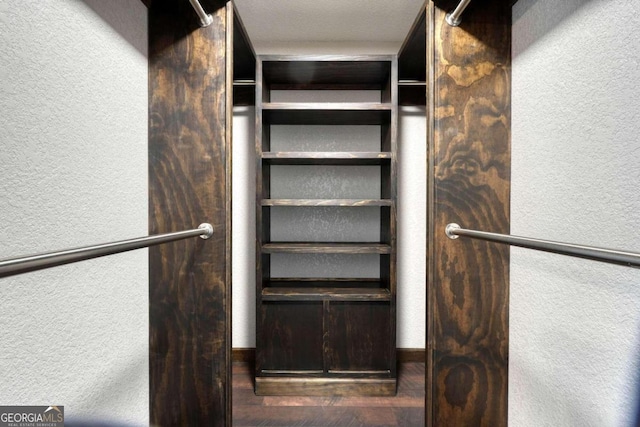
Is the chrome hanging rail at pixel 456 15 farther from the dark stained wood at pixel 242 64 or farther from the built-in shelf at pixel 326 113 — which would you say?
the dark stained wood at pixel 242 64

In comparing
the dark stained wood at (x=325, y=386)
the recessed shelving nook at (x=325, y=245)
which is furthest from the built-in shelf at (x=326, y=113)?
the dark stained wood at (x=325, y=386)

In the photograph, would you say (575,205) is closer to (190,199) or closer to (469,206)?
(469,206)

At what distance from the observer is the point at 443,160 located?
978mm

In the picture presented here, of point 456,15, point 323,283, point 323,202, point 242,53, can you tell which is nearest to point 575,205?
point 456,15

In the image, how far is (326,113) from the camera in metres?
1.46

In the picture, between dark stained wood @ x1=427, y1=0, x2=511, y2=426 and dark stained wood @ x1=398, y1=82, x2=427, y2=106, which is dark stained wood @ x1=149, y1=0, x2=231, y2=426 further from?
dark stained wood @ x1=398, y1=82, x2=427, y2=106

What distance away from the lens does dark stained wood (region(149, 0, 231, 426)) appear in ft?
3.28

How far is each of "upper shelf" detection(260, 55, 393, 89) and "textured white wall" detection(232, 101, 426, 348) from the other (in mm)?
109

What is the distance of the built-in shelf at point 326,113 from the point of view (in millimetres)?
1389

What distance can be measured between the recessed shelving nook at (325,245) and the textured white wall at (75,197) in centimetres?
53

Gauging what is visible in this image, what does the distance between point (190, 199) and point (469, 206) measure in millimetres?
805

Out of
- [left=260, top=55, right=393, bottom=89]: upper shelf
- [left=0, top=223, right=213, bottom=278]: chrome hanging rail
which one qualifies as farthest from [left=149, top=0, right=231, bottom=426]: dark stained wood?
[left=260, top=55, right=393, bottom=89]: upper shelf

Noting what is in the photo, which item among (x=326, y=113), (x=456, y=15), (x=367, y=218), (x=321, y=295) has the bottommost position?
(x=321, y=295)

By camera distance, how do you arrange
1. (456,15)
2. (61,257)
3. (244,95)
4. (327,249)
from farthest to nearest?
(244,95)
(327,249)
(456,15)
(61,257)
